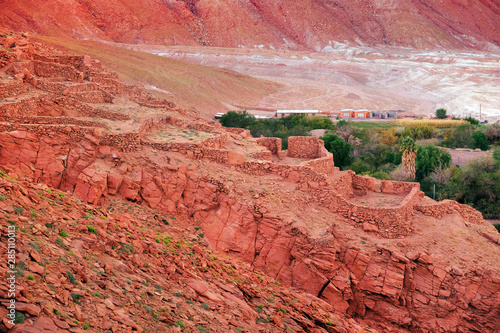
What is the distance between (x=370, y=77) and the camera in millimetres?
94000

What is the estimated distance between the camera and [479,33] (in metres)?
134

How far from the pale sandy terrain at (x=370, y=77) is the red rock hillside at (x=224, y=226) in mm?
46403

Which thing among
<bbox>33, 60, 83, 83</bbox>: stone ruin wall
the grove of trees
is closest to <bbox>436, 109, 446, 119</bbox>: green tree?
the grove of trees

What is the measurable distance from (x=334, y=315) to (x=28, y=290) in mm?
7649

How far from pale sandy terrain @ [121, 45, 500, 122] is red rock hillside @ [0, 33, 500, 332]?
46403 mm

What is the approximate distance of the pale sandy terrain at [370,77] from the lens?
241ft

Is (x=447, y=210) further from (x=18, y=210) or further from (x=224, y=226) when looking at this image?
(x=18, y=210)

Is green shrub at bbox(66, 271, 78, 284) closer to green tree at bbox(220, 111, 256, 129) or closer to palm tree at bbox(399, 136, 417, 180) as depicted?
palm tree at bbox(399, 136, 417, 180)

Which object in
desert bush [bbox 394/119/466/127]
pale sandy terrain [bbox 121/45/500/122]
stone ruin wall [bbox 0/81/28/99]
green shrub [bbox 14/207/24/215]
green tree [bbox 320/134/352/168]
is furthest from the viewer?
pale sandy terrain [bbox 121/45/500/122]

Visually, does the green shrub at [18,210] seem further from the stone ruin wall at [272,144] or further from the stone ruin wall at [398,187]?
the stone ruin wall at [398,187]

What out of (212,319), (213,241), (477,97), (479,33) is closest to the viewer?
(212,319)

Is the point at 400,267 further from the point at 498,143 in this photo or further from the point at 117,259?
the point at 498,143

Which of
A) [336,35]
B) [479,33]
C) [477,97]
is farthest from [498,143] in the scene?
[479,33]

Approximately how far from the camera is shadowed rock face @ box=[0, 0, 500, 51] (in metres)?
108
